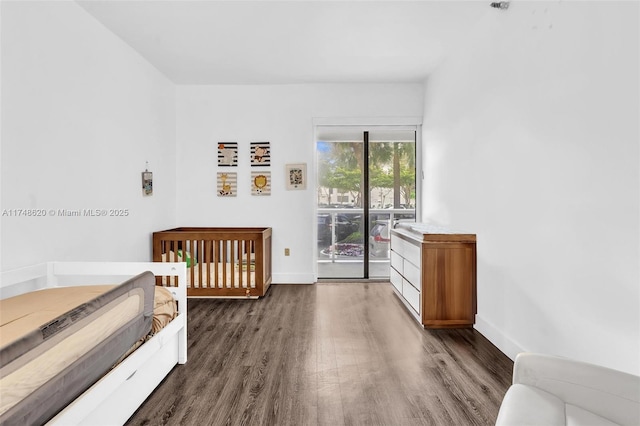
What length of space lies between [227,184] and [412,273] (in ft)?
8.39

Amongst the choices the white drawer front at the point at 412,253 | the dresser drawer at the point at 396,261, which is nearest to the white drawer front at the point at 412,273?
the white drawer front at the point at 412,253

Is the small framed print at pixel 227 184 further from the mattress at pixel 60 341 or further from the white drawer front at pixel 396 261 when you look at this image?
the mattress at pixel 60 341

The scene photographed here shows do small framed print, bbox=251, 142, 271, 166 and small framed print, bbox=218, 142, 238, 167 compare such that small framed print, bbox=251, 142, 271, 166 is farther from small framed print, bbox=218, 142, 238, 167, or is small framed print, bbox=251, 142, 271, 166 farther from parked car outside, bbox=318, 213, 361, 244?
parked car outside, bbox=318, 213, 361, 244

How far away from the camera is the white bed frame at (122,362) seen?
141 centimetres

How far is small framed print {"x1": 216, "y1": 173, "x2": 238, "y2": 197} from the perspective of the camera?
179 inches

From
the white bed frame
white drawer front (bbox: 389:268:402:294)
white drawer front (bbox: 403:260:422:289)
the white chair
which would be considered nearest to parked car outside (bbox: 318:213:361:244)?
white drawer front (bbox: 389:268:402:294)

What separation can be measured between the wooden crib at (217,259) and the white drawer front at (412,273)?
1525 mm

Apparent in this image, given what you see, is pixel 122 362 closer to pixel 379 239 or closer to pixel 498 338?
pixel 498 338

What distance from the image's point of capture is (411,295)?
333cm

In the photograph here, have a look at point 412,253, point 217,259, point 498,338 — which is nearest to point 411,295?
point 412,253

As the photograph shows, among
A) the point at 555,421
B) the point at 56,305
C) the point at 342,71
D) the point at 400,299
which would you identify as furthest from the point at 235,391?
the point at 342,71

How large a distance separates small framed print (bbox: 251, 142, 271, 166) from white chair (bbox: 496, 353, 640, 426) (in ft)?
12.6

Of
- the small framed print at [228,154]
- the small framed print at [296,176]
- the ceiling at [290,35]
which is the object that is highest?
the ceiling at [290,35]

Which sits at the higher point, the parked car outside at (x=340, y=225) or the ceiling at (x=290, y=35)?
the ceiling at (x=290, y=35)
